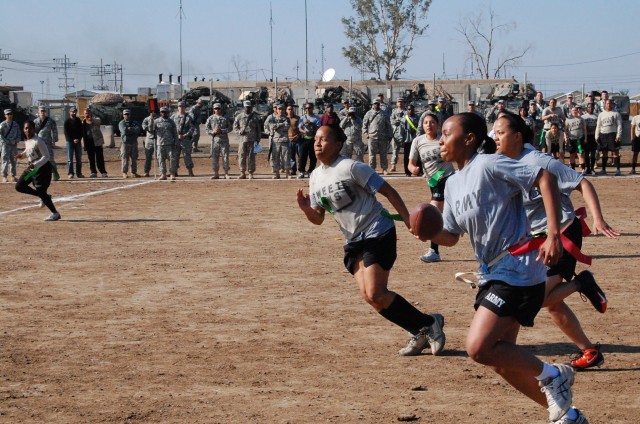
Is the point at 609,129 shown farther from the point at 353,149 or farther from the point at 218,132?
the point at 218,132

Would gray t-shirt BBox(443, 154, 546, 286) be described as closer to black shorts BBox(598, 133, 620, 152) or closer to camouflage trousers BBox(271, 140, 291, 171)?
camouflage trousers BBox(271, 140, 291, 171)

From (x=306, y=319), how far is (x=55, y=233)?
7876 mm

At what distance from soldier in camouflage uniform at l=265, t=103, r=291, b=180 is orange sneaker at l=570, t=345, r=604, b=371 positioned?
761 inches

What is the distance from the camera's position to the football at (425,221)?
17.5 ft

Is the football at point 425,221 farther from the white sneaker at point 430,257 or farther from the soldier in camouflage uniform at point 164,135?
the soldier in camouflage uniform at point 164,135

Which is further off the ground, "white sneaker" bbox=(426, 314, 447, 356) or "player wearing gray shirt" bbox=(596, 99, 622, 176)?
"player wearing gray shirt" bbox=(596, 99, 622, 176)

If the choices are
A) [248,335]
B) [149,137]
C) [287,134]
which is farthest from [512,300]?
[149,137]

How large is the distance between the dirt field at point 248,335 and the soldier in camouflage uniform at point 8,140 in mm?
11186

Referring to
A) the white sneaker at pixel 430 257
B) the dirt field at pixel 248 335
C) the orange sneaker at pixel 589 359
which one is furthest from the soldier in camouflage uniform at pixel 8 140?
the orange sneaker at pixel 589 359

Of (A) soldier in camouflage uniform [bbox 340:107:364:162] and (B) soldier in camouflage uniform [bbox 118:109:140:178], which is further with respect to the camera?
(B) soldier in camouflage uniform [bbox 118:109:140:178]

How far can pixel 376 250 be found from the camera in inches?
287

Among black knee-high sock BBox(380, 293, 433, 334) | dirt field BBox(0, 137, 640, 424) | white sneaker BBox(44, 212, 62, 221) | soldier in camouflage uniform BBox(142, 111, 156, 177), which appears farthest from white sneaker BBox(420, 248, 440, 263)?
soldier in camouflage uniform BBox(142, 111, 156, 177)

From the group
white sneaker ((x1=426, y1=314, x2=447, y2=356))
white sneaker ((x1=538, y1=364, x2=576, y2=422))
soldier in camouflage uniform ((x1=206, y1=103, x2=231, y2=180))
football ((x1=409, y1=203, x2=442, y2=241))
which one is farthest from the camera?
soldier in camouflage uniform ((x1=206, y1=103, x2=231, y2=180))

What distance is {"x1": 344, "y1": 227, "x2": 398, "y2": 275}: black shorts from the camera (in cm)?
728
